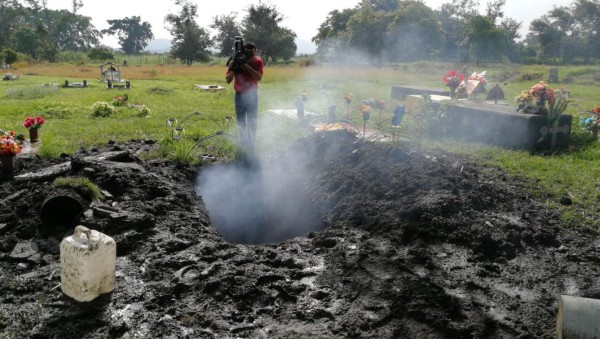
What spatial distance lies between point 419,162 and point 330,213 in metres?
1.69

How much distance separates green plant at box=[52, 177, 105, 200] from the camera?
16.5 feet

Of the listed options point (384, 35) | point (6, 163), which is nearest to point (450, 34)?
point (384, 35)

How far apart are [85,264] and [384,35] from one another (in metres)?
34.1

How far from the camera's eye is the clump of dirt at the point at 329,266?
10.9ft

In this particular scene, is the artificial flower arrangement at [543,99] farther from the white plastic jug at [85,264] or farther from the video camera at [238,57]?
the white plastic jug at [85,264]

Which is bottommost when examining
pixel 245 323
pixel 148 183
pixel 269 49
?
pixel 245 323

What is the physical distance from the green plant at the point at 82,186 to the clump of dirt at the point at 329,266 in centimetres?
18

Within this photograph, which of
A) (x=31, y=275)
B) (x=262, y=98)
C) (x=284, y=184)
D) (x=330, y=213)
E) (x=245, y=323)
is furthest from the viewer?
(x=262, y=98)

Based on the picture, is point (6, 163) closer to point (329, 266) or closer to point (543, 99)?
point (329, 266)

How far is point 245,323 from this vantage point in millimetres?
3363

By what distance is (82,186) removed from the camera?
5.09m

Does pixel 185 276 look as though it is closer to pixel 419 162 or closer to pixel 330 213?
pixel 330 213

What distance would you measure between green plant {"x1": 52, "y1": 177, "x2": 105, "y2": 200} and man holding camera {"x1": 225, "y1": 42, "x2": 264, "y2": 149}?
9.88ft

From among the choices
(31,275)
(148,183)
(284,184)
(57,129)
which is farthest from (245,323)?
(57,129)
